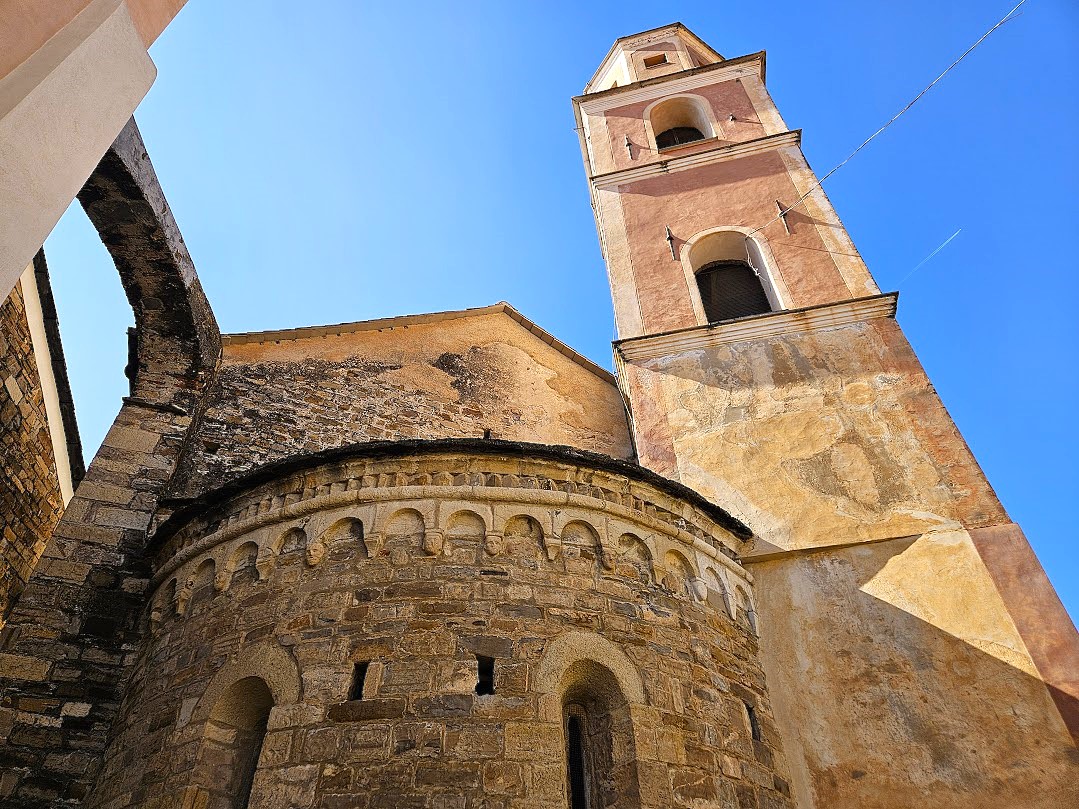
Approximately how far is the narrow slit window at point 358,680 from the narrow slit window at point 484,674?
63 centimetres

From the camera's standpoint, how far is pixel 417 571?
429 cm

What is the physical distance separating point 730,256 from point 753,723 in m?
6.46

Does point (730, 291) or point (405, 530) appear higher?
point (730, 291)

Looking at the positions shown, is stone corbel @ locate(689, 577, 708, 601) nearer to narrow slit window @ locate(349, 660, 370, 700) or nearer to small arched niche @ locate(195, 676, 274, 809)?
narrow slit window @ locate(349, 660, 370, 700)

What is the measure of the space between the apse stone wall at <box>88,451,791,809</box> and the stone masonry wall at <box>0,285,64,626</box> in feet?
7.99

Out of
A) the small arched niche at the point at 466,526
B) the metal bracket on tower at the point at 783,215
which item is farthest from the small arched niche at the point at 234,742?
the metal bracket on tower at the point at 783,215

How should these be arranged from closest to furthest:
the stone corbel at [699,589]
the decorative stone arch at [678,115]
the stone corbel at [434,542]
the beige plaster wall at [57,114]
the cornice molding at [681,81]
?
the beige plaster wall at [57,114] < the stone corbel at [434,542] < the stone corbel at [699,589] < the decorative stone arch at [678,115] < the cornice molding at [681,81]

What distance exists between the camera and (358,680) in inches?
153

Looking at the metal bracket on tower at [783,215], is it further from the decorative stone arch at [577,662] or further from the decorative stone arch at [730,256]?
the decorative stone arch at [577,662]

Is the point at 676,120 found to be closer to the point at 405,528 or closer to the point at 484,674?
the point at 405,528

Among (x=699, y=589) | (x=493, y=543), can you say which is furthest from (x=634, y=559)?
(x=493, y=543)

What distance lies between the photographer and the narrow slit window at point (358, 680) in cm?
383

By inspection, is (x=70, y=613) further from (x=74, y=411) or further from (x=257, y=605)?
(x=74, y=411)

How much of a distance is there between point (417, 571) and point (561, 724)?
4.09 ft
